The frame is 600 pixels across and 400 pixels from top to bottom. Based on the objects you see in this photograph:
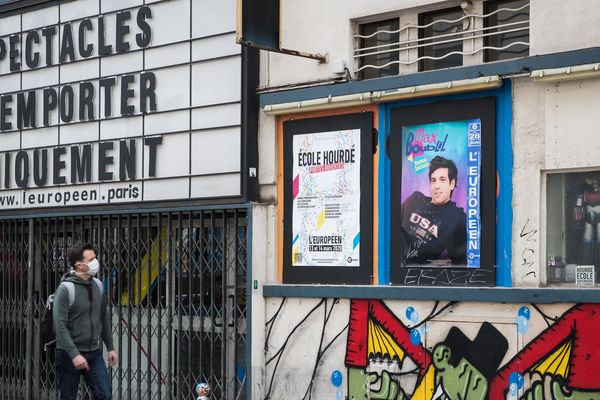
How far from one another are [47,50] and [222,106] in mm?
3757

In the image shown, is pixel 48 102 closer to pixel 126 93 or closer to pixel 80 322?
pixel 126 93

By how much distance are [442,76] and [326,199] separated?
6.96ft

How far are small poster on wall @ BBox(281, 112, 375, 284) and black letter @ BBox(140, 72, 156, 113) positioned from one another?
2205 mm

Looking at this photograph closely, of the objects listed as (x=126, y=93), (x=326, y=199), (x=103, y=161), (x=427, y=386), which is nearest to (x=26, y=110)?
(x=103, y=161)

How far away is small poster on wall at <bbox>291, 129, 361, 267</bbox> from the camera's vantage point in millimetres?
12211

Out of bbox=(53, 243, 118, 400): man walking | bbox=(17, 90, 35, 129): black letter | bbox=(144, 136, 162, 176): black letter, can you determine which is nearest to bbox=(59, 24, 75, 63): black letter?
bbox=(17, 90, 35, 129): black letter

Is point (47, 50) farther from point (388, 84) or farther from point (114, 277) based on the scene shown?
point (388, 84)

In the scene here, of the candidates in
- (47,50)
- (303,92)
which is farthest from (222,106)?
(47,50)

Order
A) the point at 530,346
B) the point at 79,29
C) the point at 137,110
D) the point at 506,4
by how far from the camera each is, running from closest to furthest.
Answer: the point at 530,346 → the point at 506,4 → the point at 137,110 → the point at 79,29

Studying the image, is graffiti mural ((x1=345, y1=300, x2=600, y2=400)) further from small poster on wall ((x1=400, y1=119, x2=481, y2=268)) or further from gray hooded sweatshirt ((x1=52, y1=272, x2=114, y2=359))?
gray hooded sweatshirt ((x1=52, y1=272, x2=114, y2=359))

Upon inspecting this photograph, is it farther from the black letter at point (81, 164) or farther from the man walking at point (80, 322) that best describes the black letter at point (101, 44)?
the man walking at point (80, 322)

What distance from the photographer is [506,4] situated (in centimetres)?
1118

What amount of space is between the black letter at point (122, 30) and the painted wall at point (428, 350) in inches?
168

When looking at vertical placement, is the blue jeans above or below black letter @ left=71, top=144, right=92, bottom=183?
below
